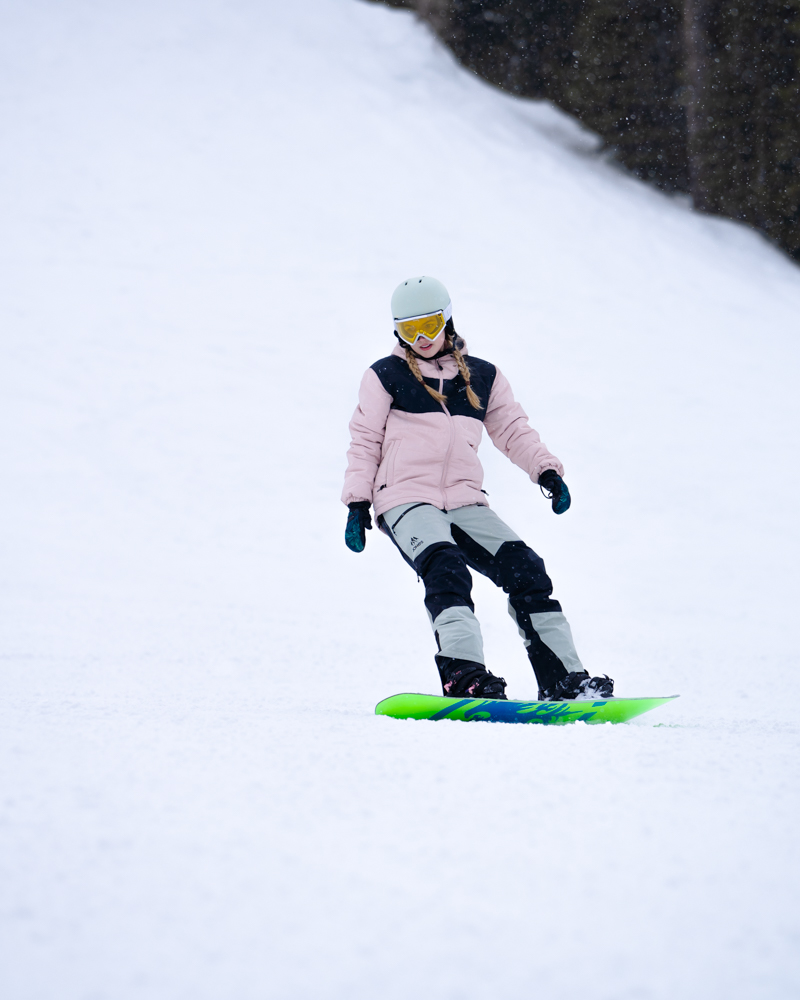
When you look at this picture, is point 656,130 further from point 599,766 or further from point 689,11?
point 599,766

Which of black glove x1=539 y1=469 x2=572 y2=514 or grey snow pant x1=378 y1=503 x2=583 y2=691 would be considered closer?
grey snow pant x1=378 y1=503 x2=583 y2=691

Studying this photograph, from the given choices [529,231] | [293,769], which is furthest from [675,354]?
→ [293,769]

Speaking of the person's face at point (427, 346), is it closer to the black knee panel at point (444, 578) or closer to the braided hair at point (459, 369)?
the braided hair at point (459, 369)

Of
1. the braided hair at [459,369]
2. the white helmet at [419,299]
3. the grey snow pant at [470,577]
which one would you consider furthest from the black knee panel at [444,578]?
the white helmet at [419,299]

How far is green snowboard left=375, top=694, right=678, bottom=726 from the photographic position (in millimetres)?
2795

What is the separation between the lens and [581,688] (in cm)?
309

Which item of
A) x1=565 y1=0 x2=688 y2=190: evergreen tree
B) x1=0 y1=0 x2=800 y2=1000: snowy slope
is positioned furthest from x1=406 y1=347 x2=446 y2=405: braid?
x1=565 y1=0 x2=688 y2=190: evergreen tree

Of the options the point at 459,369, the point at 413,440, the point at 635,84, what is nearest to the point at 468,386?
the point at 459,369

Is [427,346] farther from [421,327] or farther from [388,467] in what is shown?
[388,467]

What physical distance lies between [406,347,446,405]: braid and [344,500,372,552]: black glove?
51 cm

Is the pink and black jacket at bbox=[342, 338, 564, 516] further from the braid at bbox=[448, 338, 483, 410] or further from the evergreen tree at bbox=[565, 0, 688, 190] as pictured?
the evergreen tree at bbox=[565, 0, 688, 190]

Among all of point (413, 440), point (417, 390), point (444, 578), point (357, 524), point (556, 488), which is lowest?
point (444, 578)

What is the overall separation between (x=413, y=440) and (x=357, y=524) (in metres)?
0.40

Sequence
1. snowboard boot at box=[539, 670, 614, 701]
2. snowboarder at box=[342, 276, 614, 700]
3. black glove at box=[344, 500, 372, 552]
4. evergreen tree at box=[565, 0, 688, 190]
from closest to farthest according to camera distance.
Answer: snowboard boot at box=[539, 670, 614, 701], snowboarder at box=[342, 276, 614, 700], black glove at box=[344, 500, 372, 552], evergreen tree at box=[565, 0, 688, 190]
